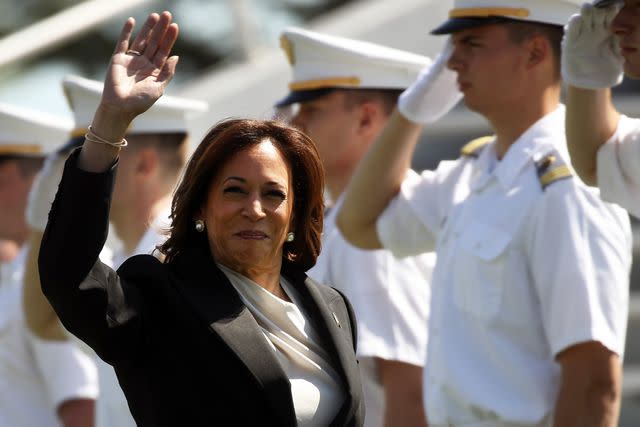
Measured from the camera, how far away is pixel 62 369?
240 inches

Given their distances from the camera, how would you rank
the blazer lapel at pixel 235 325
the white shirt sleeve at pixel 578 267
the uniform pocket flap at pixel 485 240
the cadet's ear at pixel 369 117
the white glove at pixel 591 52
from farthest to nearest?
the cadet's ear at pixel 369 117, the uniform pocket flap at pixel 485 240, the white shirt sleeve at pixel 578 267, the white glove at pixel 591 52, the blazer lapel at pixel 235 325

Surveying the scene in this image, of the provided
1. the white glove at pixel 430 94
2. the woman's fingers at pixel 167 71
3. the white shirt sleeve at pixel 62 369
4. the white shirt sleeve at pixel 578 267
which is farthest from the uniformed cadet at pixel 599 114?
the white shirt sleeve at pixel 62 369

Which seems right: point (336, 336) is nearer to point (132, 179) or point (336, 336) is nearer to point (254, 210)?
point (254, 210)

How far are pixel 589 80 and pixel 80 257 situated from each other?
1649mm

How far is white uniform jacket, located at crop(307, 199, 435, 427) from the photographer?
5004 mm

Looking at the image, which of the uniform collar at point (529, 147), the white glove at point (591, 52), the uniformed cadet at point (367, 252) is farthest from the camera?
the uniformed cadet at point (367, 252)

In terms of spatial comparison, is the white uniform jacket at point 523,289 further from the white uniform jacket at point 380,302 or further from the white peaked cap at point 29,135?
the white peaked cap at point 29,135

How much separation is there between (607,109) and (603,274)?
0.44m

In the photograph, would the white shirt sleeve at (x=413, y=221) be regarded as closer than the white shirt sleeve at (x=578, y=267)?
No

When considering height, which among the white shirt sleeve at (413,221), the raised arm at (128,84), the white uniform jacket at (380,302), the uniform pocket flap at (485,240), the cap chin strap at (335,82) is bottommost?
the white uniform jacket at (380,302)

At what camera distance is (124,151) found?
5809 mm

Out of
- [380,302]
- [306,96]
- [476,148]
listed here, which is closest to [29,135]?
[306,96]

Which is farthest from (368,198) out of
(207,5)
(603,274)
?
(207,5)

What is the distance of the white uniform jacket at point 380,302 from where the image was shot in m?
5.00
